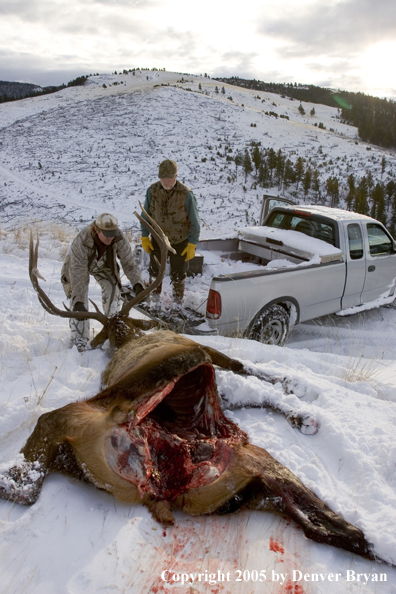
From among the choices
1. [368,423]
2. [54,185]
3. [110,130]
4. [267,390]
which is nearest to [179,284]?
[267,390]

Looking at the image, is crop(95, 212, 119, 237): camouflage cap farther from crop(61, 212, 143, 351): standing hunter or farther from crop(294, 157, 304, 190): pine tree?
crop(294, 157, 304, 190): pine tree

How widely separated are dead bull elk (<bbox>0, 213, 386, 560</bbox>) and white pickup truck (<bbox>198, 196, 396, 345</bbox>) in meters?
1.80

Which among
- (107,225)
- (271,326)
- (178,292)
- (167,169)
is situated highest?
(167,169)

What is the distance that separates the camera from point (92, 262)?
4121 mm

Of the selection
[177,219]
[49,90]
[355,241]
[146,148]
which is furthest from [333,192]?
[49,90]

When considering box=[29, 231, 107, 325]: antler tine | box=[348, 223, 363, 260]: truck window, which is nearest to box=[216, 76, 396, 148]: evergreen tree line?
box=[348, 223, 363, 260]: truck window

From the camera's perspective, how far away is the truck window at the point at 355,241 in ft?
18.1

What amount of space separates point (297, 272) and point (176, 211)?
1.68 m

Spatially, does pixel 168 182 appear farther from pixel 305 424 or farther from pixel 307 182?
pixel 307 182

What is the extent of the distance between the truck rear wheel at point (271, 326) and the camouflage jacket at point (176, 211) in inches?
50.3

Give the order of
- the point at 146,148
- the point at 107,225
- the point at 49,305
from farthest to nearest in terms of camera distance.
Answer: the point at 146,148 → the point at 107,225 → the point at 49,305

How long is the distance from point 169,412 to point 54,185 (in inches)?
723

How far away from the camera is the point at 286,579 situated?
1823 millimetres

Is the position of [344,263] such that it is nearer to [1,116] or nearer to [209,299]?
[209,299]
